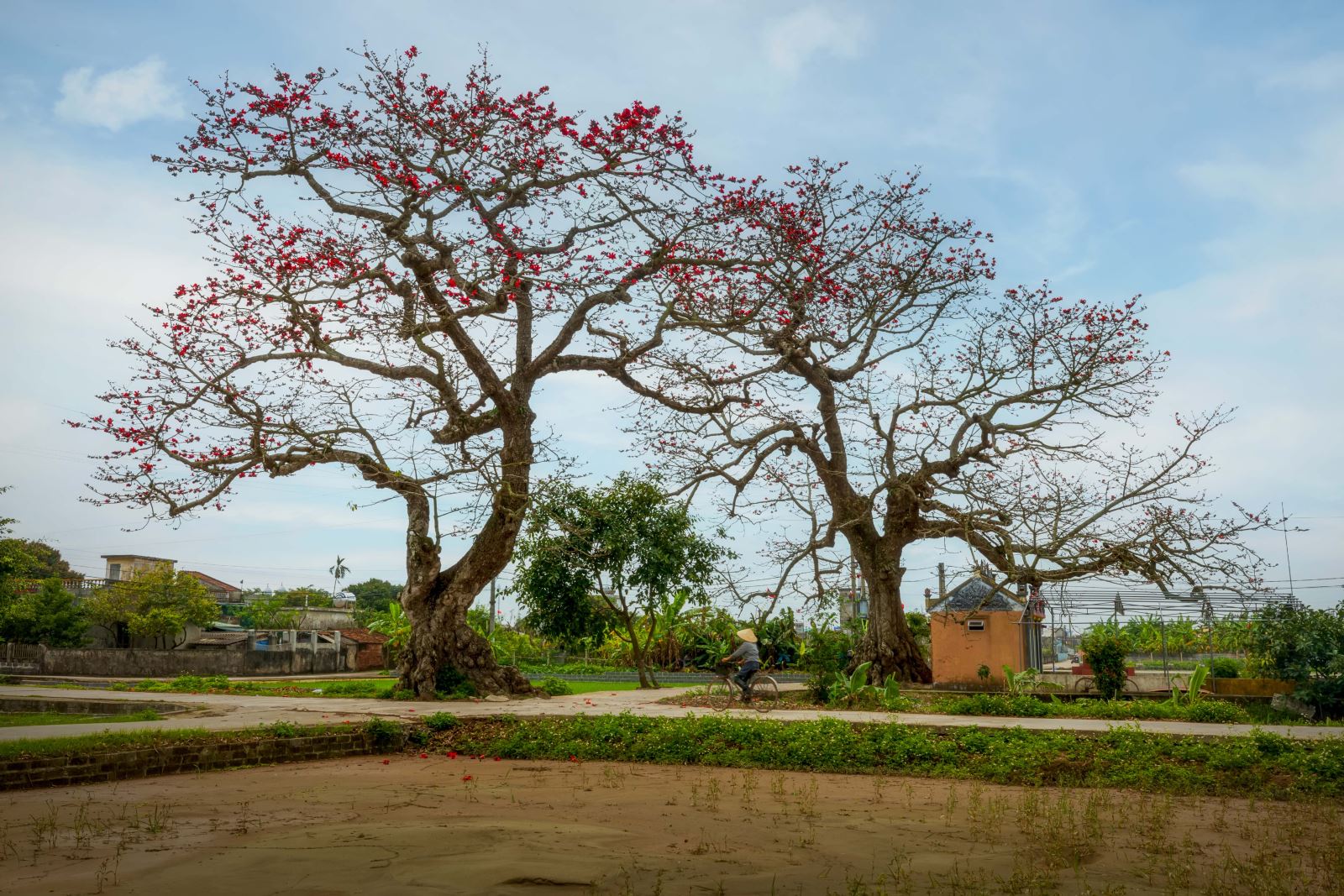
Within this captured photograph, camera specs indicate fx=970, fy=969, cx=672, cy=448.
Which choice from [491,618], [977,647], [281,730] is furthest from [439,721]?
[491,618]

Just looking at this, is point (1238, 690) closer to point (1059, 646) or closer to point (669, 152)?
point (1059, 646)

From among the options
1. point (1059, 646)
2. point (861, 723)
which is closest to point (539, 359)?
point (861, 723)

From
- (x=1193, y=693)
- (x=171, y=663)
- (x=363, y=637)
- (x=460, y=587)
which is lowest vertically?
(x=171, y=663)

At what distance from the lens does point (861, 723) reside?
10820 millimetres

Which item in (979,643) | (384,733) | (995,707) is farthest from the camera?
(979,643)

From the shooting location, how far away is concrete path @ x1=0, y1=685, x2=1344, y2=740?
1055 centimetres

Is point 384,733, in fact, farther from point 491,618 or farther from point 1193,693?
point 491,618

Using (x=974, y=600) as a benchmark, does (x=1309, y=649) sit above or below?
below

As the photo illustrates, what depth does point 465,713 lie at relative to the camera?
498 inches

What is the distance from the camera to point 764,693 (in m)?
16.5

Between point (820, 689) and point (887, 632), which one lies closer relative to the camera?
point (820, 689)

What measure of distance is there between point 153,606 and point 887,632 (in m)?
33.7

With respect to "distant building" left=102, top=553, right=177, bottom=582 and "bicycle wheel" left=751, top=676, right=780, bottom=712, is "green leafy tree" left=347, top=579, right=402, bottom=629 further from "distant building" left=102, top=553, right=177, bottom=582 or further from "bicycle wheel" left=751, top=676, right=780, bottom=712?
"bicycle wheel" left=751, top=676, right=780, bottom=712

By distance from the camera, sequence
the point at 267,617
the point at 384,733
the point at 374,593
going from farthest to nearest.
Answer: the point at 374,593 < the point at 267,617 < the point at 384,733
